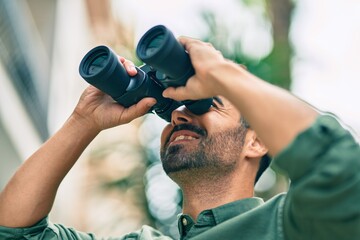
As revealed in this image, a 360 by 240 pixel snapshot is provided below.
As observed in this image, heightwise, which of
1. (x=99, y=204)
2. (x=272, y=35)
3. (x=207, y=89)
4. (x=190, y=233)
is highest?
(x=207, y=89)

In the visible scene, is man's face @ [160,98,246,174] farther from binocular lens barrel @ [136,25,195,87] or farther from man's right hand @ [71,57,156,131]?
binocular lens barrel @ [136,25,195,87]

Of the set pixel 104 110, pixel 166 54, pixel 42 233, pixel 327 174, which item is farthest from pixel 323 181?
pixel 42 233

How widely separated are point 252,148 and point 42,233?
744 millimetres

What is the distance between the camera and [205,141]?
2.34 m

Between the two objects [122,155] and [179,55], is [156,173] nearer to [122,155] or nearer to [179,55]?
[122,155]

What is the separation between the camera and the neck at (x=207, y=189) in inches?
92.4

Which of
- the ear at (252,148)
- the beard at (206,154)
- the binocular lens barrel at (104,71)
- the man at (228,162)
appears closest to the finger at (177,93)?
the man at (228,162)

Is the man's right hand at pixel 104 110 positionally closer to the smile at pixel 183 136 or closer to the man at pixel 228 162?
the man at pixel 228 162

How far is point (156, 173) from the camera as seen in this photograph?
6.47 m

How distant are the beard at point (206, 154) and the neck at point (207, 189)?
0.03 meters

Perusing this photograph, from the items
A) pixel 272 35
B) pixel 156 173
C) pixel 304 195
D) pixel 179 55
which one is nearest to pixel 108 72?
pixel 179 55

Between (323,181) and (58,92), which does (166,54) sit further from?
(58,92)

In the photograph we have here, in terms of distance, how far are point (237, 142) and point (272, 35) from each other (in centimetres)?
368

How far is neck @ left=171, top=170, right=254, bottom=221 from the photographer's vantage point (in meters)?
2.35
